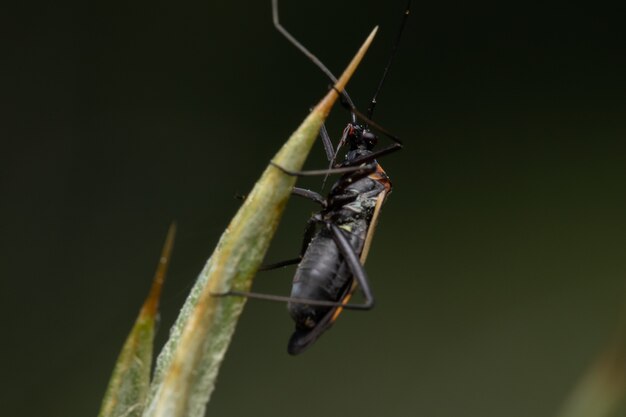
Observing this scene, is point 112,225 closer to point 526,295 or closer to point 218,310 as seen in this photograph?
point 526,295

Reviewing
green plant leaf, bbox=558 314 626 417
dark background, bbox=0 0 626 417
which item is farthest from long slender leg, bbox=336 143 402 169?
green plant leaf, bbox=558 314 626 417

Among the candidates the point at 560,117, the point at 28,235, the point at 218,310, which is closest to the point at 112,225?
the point at 28,235

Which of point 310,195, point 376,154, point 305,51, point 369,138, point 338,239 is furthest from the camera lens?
point 369,138

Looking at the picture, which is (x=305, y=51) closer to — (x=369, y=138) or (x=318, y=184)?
(x=369, y=138)

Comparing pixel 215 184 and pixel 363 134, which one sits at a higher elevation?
pixel 363 134

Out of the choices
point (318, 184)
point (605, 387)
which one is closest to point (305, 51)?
point (605, 387)
